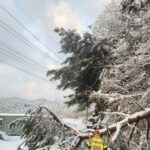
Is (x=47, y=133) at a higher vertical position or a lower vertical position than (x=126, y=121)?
lower

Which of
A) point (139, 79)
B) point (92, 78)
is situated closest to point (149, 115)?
point (139, 79)

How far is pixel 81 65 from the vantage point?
70.3ft

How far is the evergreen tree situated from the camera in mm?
19984

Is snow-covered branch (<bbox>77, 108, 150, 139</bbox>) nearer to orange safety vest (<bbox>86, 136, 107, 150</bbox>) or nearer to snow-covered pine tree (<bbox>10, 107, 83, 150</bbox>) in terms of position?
snow-covered pine tree (<bbox>10, 107, 83, 150</bbox>)

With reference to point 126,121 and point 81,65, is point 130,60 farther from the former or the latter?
point 126,121

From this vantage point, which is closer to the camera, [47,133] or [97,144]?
[97,144]

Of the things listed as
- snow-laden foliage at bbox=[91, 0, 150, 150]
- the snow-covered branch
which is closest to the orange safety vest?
the snow-covered branch

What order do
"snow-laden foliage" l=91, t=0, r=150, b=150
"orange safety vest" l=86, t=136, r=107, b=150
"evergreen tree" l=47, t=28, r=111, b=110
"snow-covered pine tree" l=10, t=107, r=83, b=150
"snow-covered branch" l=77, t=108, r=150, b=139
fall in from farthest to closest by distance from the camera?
"evergreen tree" l=47, t=28, r=111, b=110
"snow-laden foliage" l=91, t=0, r=150, b=150
"snow-covered pine tree" l=10, t=107, r=83, b=150
"snow-covered branch" l=77, t=108, r=150, b=139
"orange safety vest" l=86, t=136, r=107, b=150

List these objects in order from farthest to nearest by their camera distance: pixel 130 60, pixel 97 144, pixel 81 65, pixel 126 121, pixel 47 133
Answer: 1. pixel 81 65
2. pixel 130 60
3. pixel 47 133
4. pixel 126 121
5. pixel 97 144

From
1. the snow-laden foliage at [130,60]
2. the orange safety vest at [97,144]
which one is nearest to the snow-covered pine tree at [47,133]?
the orange safety vest at [97,144]

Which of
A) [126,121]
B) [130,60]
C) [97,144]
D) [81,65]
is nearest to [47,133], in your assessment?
[126,121]

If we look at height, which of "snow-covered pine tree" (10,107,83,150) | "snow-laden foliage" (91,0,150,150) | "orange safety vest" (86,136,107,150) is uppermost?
"snow-laden foliage" (91,0,150,150)

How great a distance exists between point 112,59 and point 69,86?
5232mm

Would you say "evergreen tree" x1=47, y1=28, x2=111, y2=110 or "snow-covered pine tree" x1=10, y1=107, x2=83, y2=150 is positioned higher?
"evergreen tree" x1=47, y1=28, x2=111, y2=110
